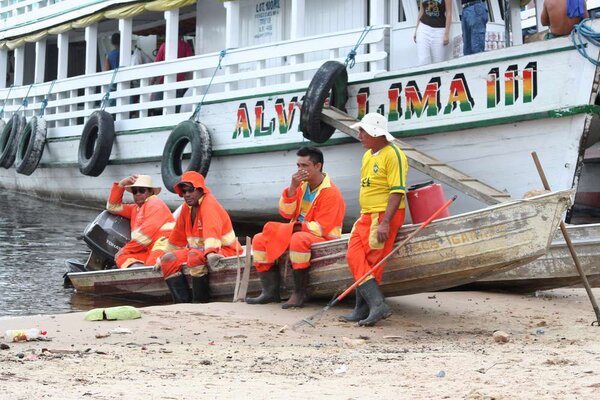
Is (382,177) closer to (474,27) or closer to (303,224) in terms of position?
(303,224)

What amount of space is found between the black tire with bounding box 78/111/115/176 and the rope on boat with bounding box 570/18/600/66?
7.42m

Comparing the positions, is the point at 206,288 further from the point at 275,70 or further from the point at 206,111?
the point at 206,111

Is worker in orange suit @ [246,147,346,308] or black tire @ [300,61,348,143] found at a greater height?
black tire @ [300,61,348,143]

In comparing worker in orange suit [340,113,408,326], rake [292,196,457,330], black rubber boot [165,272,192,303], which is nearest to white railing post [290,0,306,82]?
black rubber boot [165,272,192,303]

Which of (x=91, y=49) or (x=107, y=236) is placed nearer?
(x=107, y=236)

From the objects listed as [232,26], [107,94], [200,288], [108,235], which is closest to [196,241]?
[200,288]

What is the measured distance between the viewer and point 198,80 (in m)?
13.9

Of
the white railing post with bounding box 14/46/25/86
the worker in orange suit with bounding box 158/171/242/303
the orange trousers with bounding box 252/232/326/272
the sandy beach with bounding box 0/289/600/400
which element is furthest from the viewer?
the white railing post with bounding box 14/46/25/86

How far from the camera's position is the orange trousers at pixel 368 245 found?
710 centimetres

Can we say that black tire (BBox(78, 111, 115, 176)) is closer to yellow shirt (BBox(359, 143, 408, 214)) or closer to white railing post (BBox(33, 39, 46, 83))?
white railing post (BBox(33, 39, 46, 83))

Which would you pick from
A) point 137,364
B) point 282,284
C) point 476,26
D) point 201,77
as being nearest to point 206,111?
point 201,77

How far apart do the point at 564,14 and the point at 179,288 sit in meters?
4.79

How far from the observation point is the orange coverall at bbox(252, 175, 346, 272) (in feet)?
25.4

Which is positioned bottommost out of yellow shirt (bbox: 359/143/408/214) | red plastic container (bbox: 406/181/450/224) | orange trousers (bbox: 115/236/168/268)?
orange trousers (bbox: 115/236/168/268)
